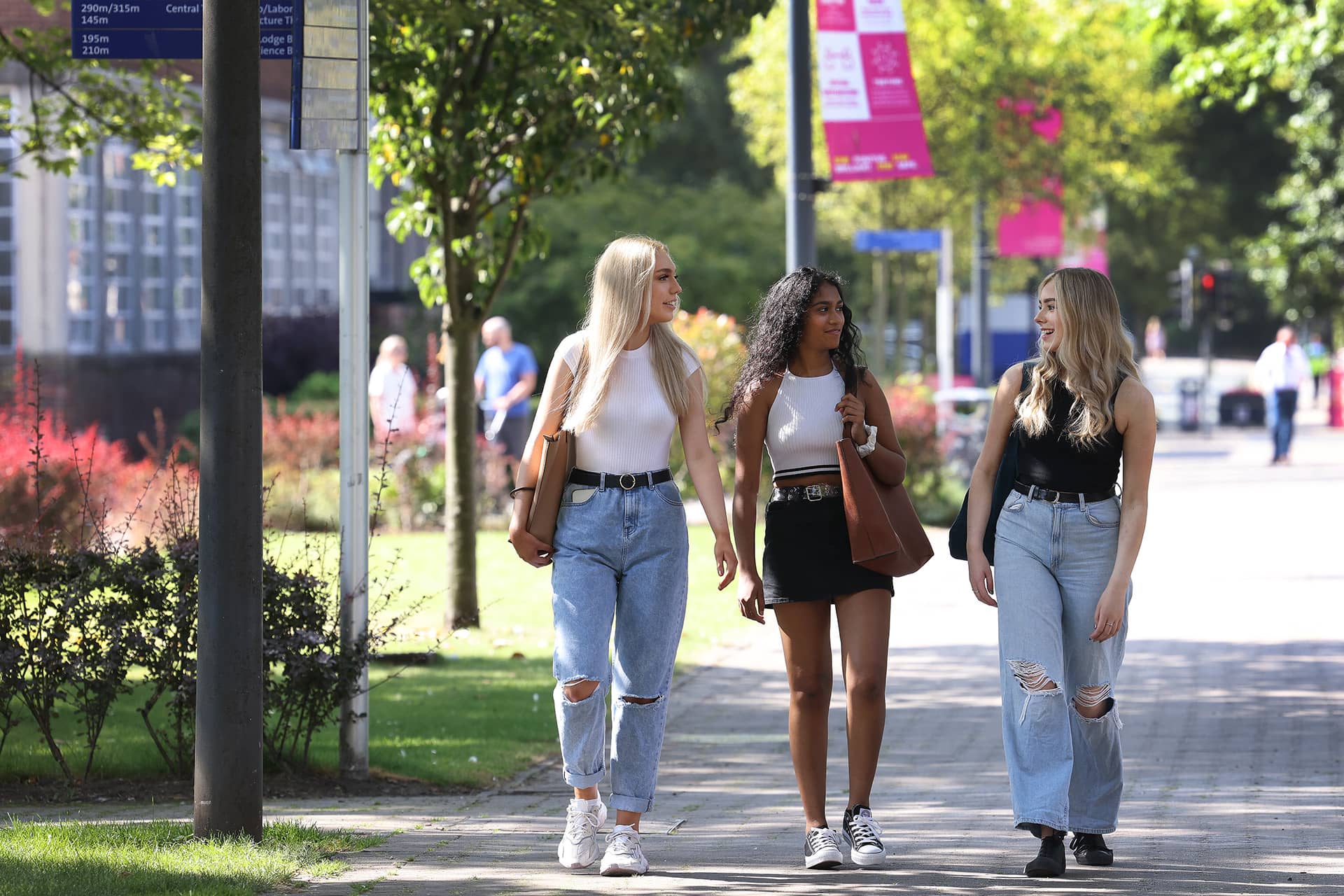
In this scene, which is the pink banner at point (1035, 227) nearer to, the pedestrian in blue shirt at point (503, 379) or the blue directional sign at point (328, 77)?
the pedestrian in blue shirt at point (503, 379)

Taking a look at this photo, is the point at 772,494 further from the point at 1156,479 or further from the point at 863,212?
the point at 863,212

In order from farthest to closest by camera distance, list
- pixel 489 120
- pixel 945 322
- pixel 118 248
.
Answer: pixel 945 322 → pixel 118 248 → pixel 489 120

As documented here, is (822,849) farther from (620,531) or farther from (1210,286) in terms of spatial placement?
(1210,286)

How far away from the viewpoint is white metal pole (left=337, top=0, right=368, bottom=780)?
705 cm

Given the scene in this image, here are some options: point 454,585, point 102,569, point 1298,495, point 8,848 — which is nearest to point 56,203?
point 454,585

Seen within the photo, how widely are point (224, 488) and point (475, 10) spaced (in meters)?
5.06

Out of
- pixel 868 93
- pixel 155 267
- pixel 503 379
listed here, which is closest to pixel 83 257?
pixel 155 267

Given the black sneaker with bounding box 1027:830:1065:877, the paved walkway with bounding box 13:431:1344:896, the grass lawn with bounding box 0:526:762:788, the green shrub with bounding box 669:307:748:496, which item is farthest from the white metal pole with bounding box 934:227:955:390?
the black sneaker with bounding box 1027:830:1065:877

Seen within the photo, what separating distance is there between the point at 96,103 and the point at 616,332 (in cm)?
638

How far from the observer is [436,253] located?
10.9 m

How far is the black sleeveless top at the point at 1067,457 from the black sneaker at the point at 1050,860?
1028mm

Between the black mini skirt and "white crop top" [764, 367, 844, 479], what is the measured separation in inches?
4.7

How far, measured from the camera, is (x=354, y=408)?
7.04 metres

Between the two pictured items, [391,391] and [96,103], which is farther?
[391,391]
